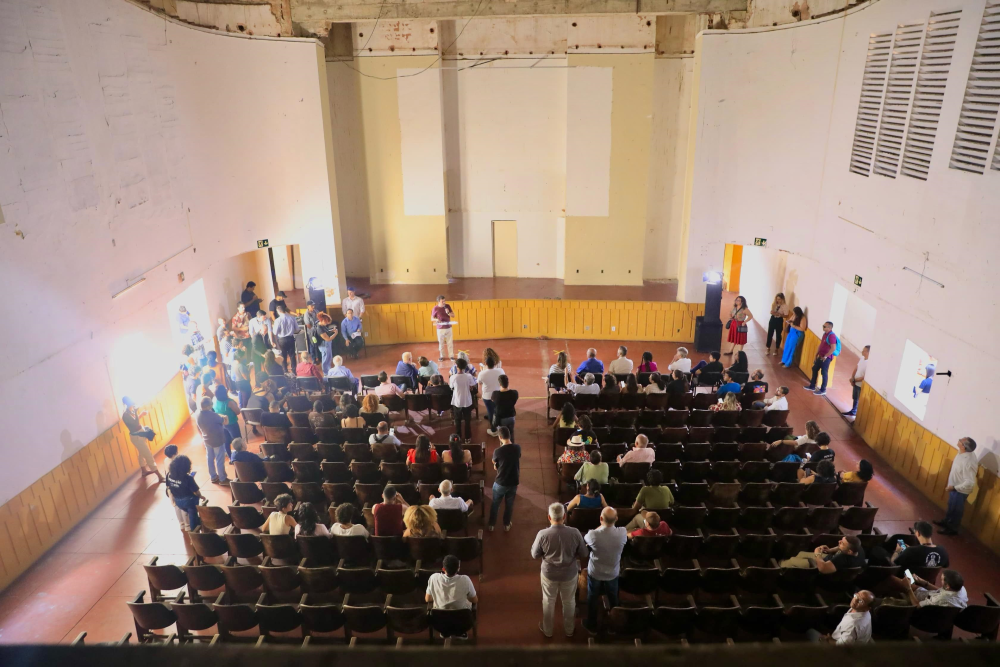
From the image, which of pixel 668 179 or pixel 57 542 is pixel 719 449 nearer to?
pixel 57 542

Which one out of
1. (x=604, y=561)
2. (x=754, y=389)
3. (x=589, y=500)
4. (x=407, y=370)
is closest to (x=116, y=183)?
(x=407, y=370)

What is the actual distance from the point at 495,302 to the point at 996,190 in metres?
9.95

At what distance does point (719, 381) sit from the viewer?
10703 millimetres

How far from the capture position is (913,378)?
9.45 m

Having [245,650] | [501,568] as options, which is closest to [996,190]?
[501,568]

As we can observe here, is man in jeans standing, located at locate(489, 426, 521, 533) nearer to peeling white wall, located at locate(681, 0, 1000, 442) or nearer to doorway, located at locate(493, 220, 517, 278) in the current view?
peeling white wall, located at locate(681, 0, 1000, 442)

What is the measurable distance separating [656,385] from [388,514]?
515cm

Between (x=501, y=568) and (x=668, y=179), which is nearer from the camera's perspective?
(x=501, y=568)

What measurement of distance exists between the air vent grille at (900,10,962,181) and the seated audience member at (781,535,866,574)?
5.33 m

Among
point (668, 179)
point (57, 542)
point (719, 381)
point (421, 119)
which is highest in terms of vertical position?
point (421, 119)

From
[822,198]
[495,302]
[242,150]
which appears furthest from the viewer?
[495,302]

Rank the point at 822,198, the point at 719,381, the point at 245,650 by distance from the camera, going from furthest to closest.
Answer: the point at 822,198
the point at 719,381
the point at 245,650

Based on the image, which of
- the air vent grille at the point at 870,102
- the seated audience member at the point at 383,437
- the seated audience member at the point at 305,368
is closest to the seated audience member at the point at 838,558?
the seated audience member at the point at 383,437

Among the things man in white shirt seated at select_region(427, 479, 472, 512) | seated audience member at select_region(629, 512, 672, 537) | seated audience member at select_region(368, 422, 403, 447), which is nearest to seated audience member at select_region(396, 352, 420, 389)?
seated audience member at select_region(368, 422, 403, 447)
